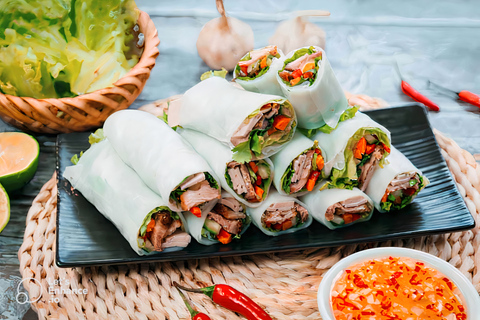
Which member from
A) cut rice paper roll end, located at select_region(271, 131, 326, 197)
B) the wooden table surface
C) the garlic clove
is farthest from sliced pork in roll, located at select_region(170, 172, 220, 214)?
the garlic clove

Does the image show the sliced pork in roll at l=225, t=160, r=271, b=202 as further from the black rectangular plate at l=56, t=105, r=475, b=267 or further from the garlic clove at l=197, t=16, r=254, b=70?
the garlic clove at l=197, t=16, r=254, b=70

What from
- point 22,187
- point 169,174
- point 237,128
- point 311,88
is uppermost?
point 311,88

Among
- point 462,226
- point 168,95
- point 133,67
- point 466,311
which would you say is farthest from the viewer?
point 168,95

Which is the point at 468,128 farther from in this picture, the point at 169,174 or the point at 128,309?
the point at 128,309

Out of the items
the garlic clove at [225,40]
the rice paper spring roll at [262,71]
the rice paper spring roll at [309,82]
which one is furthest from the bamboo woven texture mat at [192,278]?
the garlic clove at [225,40]

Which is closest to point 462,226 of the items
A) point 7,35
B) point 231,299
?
point 231,299

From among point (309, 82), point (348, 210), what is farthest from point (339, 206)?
point (309, 82)
